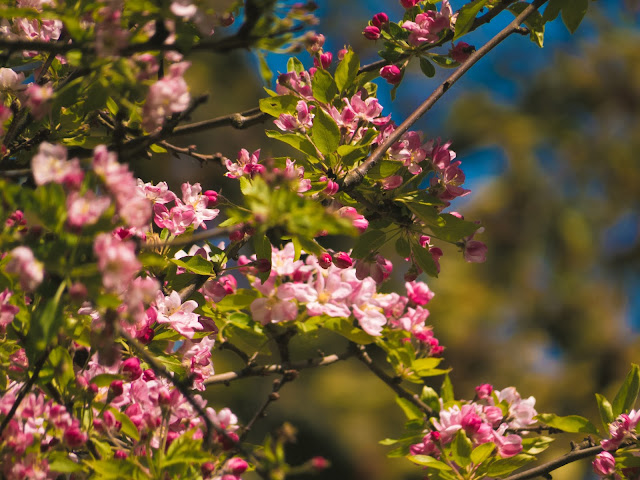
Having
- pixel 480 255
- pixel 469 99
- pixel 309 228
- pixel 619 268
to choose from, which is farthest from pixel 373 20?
pixel 469 99

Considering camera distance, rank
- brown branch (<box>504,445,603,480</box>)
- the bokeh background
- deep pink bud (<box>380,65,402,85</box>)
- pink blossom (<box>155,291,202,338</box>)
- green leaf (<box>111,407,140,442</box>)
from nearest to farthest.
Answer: green leaf (<box>111,407,140,442</box>), pink blossom (<box>155,291,202,338</box>), brown branch (<box>504,445,603,480</box>), deep pink bud (<box>380,65,402,85</box>), the bokeh background

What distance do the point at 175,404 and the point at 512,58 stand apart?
1537cm

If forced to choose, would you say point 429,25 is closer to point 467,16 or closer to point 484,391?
point 467,16

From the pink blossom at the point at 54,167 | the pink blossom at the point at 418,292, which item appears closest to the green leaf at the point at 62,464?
the pink blossom at the point at 54,167

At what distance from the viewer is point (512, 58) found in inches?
603

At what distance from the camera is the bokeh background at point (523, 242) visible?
1088cm

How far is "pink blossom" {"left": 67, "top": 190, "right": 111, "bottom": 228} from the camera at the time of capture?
2.82 ft

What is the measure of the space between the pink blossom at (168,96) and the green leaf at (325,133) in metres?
0.44

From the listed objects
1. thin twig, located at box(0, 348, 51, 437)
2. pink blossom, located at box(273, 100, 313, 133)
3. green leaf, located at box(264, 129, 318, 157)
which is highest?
pink blossom, located at box(273, 100, 313, 133)

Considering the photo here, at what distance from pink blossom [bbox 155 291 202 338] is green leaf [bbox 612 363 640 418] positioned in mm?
946

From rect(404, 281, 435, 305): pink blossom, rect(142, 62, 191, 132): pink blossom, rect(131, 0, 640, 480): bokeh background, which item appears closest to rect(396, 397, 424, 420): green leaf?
rect(404, 281, 435, 305): pink blossom

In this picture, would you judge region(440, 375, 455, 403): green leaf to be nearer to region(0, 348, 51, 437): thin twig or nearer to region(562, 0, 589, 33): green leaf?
region(562, 0, 589, 33): green leaf

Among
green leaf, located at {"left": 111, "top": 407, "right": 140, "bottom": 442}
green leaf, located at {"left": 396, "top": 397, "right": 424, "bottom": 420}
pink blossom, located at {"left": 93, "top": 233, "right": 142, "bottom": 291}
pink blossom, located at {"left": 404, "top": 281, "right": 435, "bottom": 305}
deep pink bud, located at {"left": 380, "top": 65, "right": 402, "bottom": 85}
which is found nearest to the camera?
pink blossom, located at {"left": 93, "top": 233, "right": 142, "bottom": 291}

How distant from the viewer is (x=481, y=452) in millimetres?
1453
